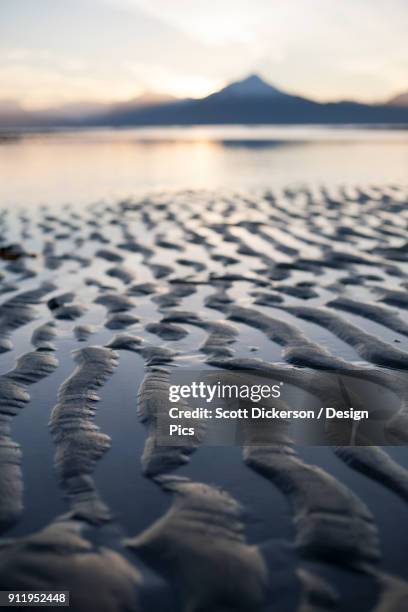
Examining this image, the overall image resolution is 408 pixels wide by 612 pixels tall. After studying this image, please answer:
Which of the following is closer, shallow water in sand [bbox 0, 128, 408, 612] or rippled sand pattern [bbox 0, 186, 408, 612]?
rippled sand pattern [bbox 0, 186, 408, 612]

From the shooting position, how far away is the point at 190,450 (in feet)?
9.60

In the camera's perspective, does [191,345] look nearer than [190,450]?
No

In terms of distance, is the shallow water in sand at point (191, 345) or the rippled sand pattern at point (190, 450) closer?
the rippled sand pattern at point (190, 450)

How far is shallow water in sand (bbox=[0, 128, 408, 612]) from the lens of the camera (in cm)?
229

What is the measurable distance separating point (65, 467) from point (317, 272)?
4.48 metres

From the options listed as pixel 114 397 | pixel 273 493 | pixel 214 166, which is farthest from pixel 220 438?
pixel 214 166

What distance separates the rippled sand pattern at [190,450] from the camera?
206 centimetres

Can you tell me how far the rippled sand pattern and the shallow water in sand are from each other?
0.01 meters

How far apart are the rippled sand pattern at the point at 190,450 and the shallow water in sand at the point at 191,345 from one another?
12 mm

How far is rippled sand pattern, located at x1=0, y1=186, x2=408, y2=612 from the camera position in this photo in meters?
2.06

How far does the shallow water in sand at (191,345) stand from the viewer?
2.29 meters

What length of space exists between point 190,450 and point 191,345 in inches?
60.5

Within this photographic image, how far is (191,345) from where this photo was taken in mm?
4402

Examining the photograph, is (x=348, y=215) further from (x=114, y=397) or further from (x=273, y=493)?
(x=273, y=493)
